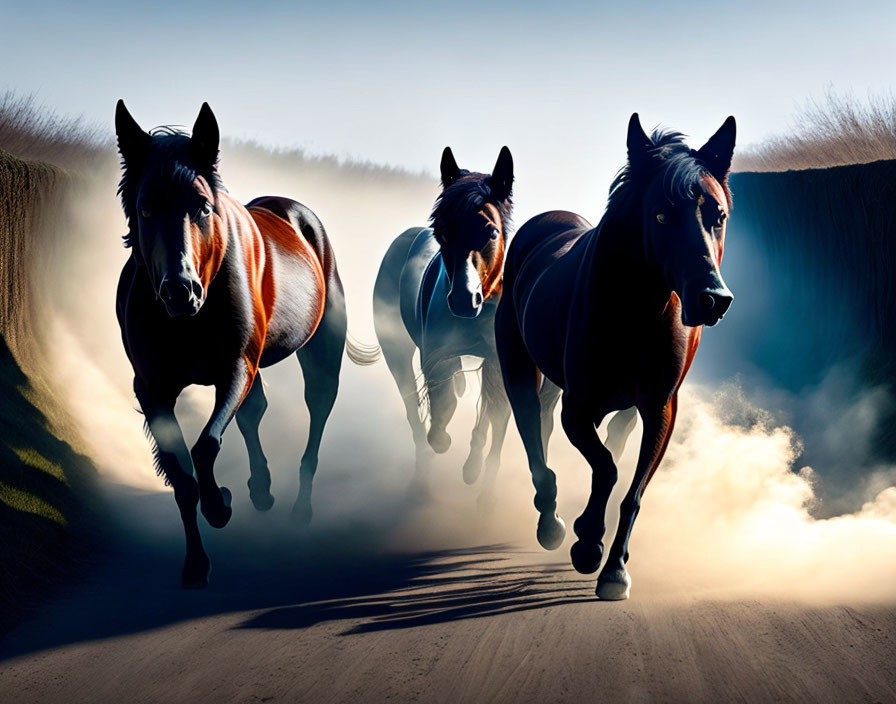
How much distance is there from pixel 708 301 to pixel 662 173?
0.73 metres

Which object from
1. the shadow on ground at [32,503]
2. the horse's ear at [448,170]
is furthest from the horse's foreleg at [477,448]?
the shadow on ground at [32,503]

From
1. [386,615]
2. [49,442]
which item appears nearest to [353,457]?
[49,442]

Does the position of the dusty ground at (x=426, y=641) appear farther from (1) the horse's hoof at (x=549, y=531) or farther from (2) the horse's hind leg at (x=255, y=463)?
(2) the horse's hind leg at (x=255, y=463)

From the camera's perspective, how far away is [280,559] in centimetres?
592

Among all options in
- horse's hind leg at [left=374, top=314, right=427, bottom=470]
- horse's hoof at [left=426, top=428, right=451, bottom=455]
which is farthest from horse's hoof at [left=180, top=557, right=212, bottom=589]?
horse's hind leg at [left=374, top=314, right=427, bottom=470]

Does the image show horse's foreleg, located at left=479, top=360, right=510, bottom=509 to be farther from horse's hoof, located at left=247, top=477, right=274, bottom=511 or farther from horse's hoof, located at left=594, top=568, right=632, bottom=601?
horse's hoof, located at left=594, top=568, right=632, bottom=601

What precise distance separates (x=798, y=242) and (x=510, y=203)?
535 centimetres

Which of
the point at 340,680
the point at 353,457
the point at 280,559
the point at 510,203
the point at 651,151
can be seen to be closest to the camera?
the point at 340,680

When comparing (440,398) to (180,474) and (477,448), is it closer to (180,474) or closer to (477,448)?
(477,448)

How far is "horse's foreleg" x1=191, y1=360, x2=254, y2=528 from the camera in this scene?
5102 mm

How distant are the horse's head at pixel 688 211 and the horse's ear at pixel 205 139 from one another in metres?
2.20

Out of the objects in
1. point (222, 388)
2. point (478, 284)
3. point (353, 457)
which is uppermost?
point (478, 284)

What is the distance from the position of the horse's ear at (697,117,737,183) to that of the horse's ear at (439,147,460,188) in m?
2.53

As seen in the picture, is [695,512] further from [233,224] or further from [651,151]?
[233,224]
